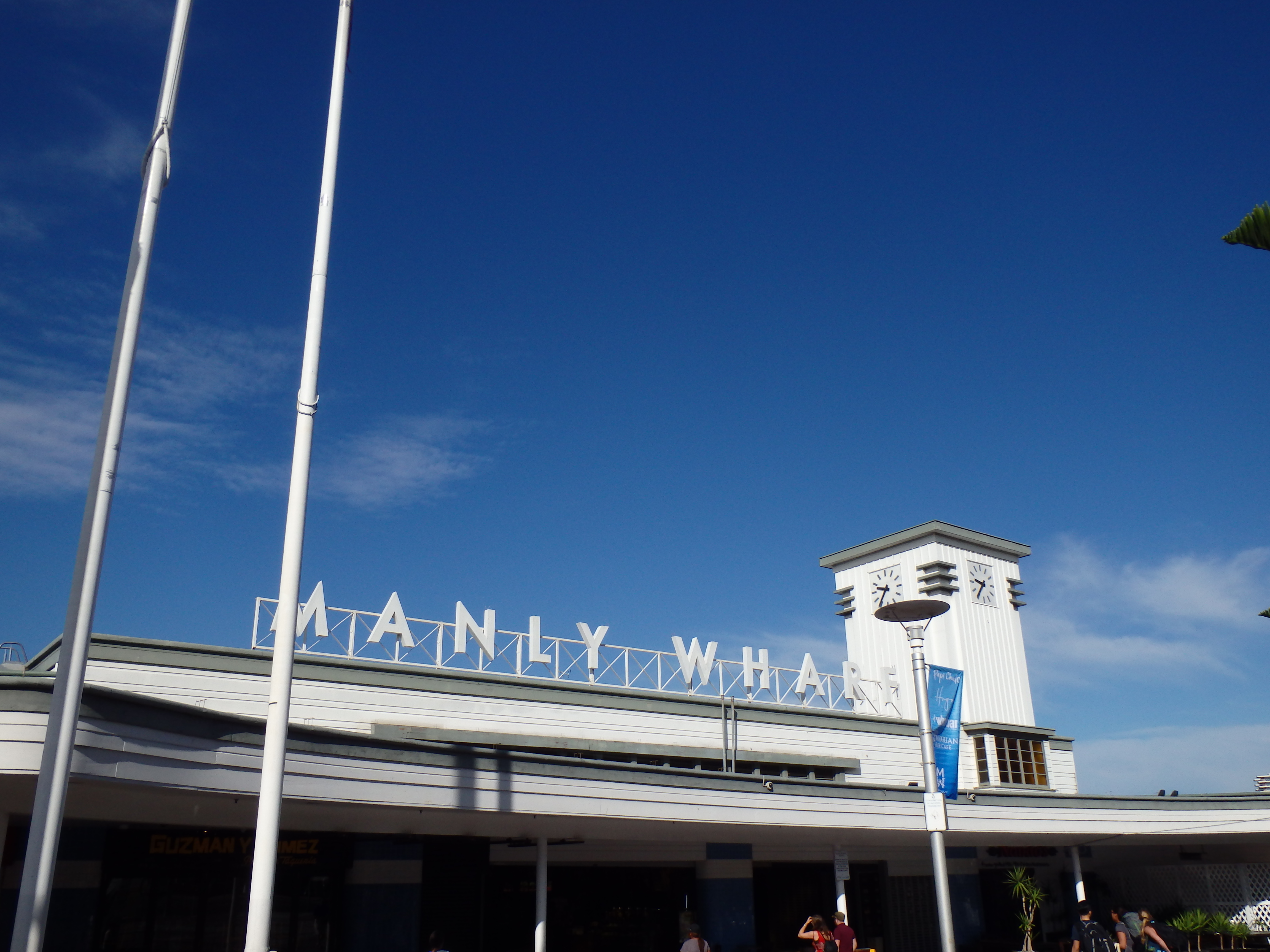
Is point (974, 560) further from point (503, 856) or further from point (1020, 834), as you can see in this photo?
point (503, 856)

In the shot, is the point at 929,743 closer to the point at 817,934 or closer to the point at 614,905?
the point at 817,934

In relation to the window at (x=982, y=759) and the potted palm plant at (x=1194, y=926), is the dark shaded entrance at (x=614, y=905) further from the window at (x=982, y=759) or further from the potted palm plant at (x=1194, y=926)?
the potted palm plant at (x=1194, y=926)

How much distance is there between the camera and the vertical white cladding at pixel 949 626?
31391mm

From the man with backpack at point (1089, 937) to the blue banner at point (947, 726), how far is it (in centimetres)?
463

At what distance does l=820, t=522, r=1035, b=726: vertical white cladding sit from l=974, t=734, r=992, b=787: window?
0.66m

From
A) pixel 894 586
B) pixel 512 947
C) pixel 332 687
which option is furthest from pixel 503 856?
pixel 894 586

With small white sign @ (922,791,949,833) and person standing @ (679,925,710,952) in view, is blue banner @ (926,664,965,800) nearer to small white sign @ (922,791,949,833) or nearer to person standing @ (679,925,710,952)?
person standing @ (679,925,710,952)

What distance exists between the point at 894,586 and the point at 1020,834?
38.5 feet

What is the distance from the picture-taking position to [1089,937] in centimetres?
1547

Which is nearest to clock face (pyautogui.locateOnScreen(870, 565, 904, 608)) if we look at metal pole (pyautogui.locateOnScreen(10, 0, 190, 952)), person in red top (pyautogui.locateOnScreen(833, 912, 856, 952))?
person in red top (pyautogui.locateOnScreen(833, 912, 856, 952))

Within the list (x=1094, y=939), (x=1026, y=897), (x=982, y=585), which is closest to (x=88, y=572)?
(x=1094, y=939)

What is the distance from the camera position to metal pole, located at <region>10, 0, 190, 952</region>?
307 inches

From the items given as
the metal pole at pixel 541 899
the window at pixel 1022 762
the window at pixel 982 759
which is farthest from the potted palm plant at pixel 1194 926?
the metal pole at pixel 541 899

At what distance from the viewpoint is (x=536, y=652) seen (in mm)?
22328
